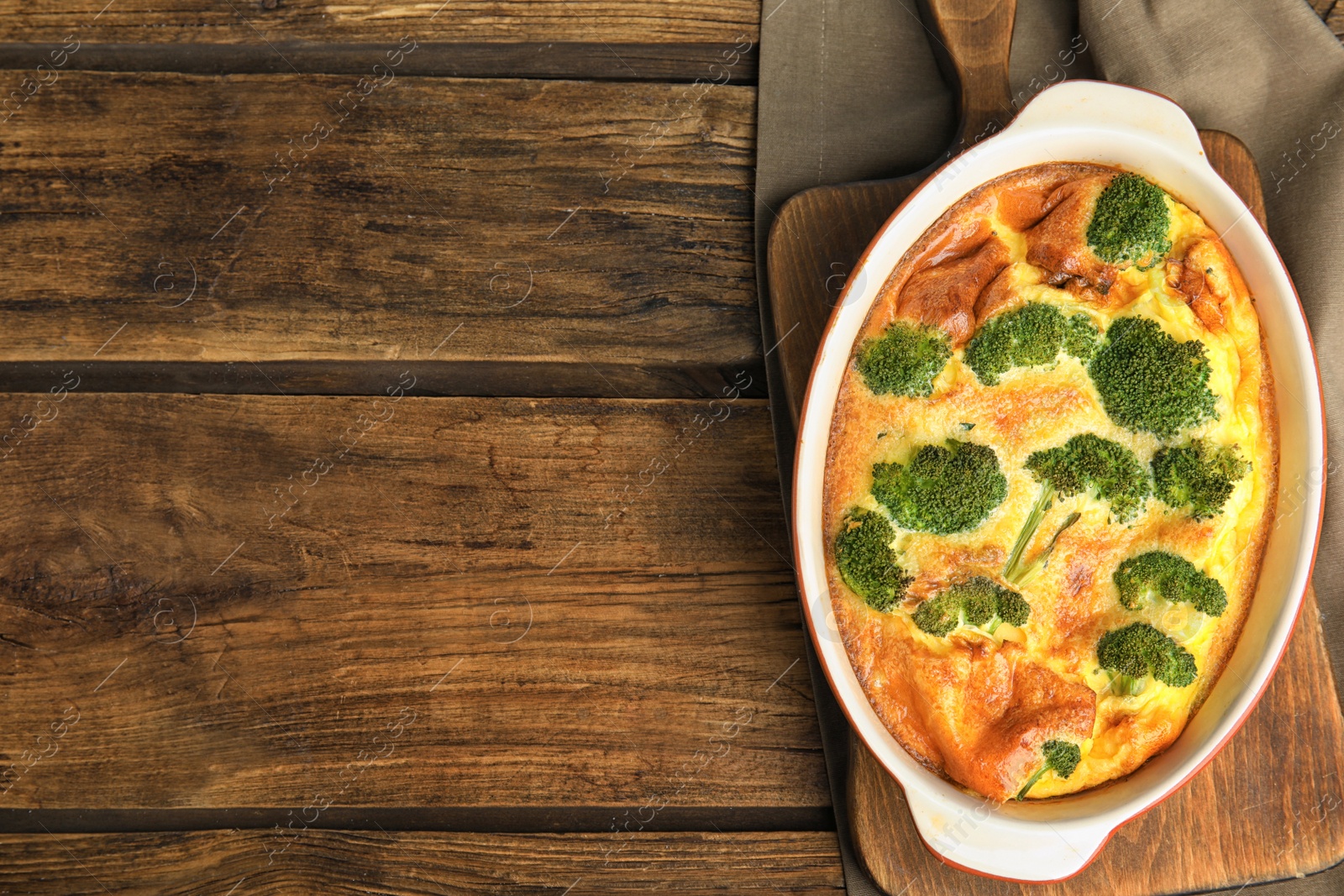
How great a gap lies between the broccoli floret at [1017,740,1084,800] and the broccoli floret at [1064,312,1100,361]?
100 centimetres

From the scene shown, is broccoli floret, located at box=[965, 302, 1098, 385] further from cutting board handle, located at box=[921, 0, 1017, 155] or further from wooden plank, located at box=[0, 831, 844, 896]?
wooden plank, located at box=[0, 831, 844, 896]

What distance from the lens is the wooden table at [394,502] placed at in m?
2.53

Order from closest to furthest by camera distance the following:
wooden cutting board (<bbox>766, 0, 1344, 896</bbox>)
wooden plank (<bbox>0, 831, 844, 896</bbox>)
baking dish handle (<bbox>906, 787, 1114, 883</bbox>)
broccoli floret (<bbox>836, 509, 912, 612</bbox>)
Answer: baking dish handle (<bbox>906, 787, 1114, 883</bbox>) < broccoli floret (<bbox>836, 509, 912, 612</bbox>) < wooden cutting board (<bbox>766, 0, 1344, 896</bbox>) < wooden plank (<bbox>0, 831, 844, 896</bbox>)

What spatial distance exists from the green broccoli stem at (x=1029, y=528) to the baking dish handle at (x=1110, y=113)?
0.96 meters

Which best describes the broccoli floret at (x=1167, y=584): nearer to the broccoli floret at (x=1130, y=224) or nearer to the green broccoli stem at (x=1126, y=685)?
the green broccoli stem at (x=1126, y=685)

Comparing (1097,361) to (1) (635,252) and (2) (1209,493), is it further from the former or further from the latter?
(1) (635,252)

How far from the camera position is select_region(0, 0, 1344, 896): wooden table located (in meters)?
2.53

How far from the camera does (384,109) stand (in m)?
2.60

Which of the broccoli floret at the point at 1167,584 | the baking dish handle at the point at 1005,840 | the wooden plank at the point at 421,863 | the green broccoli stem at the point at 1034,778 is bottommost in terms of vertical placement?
the wooden plank at the point at 421,863

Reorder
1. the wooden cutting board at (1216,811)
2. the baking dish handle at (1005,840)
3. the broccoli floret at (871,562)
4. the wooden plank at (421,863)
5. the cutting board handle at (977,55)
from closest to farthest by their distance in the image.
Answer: the baking dish handle at (1005,840)
the broccoli floret at (871,562)
the wooden cutting board at (1216,811)
the cutting board handle at (977,55)
the wooden plank at (421,863)

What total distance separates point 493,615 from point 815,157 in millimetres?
1729

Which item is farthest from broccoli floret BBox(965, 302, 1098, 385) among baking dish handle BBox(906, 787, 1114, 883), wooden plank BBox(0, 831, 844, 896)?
wooden plank BBox(0, 831, 844, 896)

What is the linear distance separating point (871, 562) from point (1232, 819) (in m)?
1.33

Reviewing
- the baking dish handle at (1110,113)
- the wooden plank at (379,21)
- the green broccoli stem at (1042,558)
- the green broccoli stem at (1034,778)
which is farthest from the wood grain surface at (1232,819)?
the wooden plank at (379,21)
